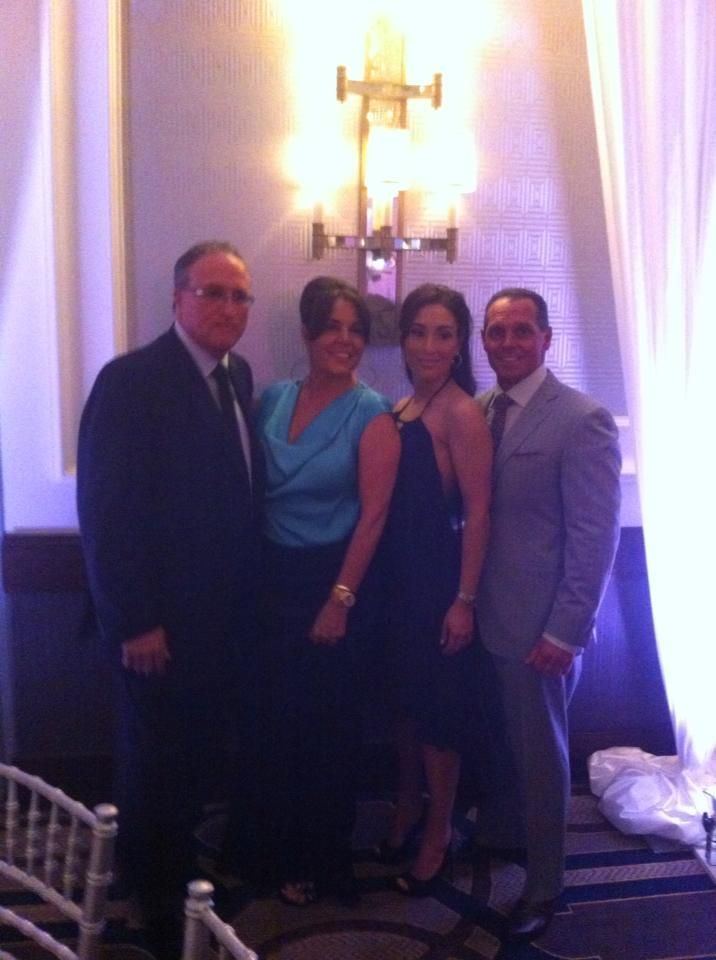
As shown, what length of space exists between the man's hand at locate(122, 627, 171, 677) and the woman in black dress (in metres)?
0.53

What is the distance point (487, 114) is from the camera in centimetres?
237

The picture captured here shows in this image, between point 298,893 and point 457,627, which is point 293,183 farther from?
point 298,893

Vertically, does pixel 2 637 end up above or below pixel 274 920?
above

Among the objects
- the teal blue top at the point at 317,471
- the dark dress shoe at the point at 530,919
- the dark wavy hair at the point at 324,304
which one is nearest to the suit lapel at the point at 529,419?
the teal blue top at the point at 317,471

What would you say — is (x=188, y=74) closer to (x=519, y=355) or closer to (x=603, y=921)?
(x=519, y=355)

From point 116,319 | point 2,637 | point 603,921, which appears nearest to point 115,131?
point 116,319

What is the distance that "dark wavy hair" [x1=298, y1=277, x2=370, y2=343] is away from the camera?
191 cm

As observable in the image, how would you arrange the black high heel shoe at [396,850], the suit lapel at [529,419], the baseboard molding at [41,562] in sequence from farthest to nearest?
the baseboard molding at [41,562]
the black high heel shoe at [396,850]
the suit lapel at [529,419]

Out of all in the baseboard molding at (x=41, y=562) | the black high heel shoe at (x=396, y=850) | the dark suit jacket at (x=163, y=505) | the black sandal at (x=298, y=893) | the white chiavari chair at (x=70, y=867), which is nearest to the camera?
the white chiavari chair at (x=70, y=867)

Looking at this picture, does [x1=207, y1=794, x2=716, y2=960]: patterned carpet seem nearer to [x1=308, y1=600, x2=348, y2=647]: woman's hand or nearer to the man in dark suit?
the man in dark suit

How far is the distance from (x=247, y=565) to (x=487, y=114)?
4.52 feet

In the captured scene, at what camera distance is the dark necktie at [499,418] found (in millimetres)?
1943

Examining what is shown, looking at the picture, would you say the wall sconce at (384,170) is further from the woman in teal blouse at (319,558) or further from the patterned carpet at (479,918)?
the patterned carpet at (479,918)

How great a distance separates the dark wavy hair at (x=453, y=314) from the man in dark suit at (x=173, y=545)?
14.1 inches
